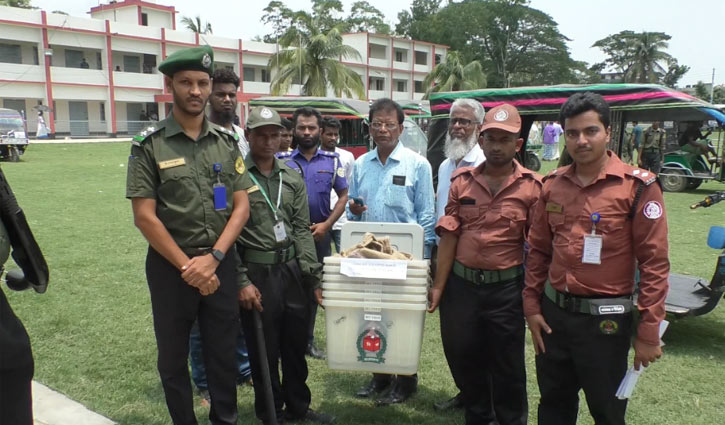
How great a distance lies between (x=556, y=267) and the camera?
2551 mm

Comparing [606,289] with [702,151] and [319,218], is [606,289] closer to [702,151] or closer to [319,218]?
[319,218]

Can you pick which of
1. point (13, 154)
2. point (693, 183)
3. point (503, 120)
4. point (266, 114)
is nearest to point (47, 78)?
point (13, 154)

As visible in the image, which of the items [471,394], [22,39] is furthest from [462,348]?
[22,39]

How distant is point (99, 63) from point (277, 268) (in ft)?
125

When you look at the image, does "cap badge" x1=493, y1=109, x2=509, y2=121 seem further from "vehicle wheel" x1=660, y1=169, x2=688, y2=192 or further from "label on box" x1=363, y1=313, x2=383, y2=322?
"vehicle wheel" x1=660, y1=169, x2=688, y2=192

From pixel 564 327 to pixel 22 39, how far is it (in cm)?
3686

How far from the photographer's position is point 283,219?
3.22 meters

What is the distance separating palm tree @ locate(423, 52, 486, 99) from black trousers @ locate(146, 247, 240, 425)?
133ft

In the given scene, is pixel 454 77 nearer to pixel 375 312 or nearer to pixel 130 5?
pixel 130 5

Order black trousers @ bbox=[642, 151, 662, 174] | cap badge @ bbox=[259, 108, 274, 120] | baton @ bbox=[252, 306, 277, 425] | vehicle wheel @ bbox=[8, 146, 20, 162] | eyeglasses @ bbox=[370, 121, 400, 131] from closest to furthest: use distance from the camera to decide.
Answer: baton @ bbox=[252, 306, 277, 425], cap badge @ bbox=[259, 108, 274, 120], eyeglasses @ bbox=[370, 121, 400, 131], black trousers @ bbox=[642, 151, 662, 174], vehicle wheel @ bbox=[8, 146, 20, 162]

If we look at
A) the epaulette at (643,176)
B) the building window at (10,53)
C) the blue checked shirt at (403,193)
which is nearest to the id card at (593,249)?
the epaulette at (643,176)

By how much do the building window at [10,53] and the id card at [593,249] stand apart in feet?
125

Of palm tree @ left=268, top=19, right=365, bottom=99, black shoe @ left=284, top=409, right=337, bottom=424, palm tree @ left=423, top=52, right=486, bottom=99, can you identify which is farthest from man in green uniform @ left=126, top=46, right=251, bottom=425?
palm tree @ left=423, top=52, right=486, bottom=99

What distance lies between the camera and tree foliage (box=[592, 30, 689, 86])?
64.2m
